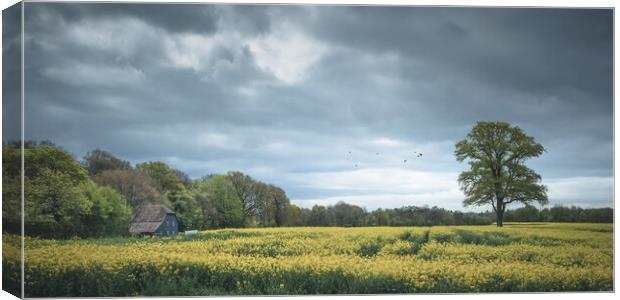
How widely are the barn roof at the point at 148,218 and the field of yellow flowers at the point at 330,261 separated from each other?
0.17 meters

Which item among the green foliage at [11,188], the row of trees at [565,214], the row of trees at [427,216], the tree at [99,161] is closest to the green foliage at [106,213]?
the tree at [99,161]

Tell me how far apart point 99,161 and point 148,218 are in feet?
3.78

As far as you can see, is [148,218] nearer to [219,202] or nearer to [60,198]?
[219,202]

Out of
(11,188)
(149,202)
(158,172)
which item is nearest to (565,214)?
(158,172)

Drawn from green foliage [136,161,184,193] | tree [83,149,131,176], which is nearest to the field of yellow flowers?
green foliage [136,161,184,193]

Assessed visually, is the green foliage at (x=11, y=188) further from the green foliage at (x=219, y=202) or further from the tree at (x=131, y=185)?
the green foliage at (x=219, y=202)

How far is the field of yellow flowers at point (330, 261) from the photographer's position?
12414 mm

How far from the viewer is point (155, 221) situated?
13.1 meters

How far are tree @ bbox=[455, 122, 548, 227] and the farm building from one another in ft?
Result: 14.2

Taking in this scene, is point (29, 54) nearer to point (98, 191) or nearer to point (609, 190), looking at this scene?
point (98, 191)

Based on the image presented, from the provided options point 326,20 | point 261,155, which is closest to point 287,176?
point 261,155

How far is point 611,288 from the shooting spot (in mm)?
13148

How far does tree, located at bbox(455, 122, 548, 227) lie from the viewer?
13188mm

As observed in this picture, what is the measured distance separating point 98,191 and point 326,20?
4.12 meters
